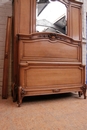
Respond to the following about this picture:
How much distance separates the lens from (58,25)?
2.34 metres

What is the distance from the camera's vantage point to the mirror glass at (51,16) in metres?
2.21

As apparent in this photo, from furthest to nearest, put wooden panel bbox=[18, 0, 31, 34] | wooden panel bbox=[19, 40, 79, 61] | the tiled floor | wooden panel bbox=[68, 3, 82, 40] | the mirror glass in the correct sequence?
wooden panel bbox=[68, 3, 82, 40]
the mirror glass
wooden panel bbox=[18, 0, 31, 34]
wooden panel bbox=[19, 40, 79, 61]
the tiled floor

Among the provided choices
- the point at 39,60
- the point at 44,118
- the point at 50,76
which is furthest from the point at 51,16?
the point at 44,118

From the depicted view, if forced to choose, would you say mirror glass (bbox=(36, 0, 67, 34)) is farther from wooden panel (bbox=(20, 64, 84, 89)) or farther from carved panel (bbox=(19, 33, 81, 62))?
wooden panel (bbox=(20, 64, 84, 89))

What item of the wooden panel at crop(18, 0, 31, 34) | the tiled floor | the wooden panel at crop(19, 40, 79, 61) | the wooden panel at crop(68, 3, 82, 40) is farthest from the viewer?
the wooden panel at crop(68, 3, 82, 40)

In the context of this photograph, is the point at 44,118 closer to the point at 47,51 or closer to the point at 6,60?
the point at 47,51

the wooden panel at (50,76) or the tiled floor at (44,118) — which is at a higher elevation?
the wooden panel at (50,76)

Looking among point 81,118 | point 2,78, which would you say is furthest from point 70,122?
point 2,78

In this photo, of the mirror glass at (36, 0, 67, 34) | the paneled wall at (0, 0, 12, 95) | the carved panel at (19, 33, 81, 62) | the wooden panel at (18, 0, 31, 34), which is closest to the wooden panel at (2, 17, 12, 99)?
the paneled wall at (0, 0, 12, 95)

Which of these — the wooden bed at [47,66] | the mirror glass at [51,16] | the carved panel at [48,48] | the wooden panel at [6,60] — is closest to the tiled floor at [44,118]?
the wooden bed at [47,66]

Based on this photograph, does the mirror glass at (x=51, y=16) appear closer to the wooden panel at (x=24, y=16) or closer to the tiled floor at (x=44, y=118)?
the wooden panel at (x=24, y=16)

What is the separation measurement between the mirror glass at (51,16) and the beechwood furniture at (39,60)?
0.12 meters

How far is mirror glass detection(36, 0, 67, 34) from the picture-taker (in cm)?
221

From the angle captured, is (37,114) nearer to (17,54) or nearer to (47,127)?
(47,127)
